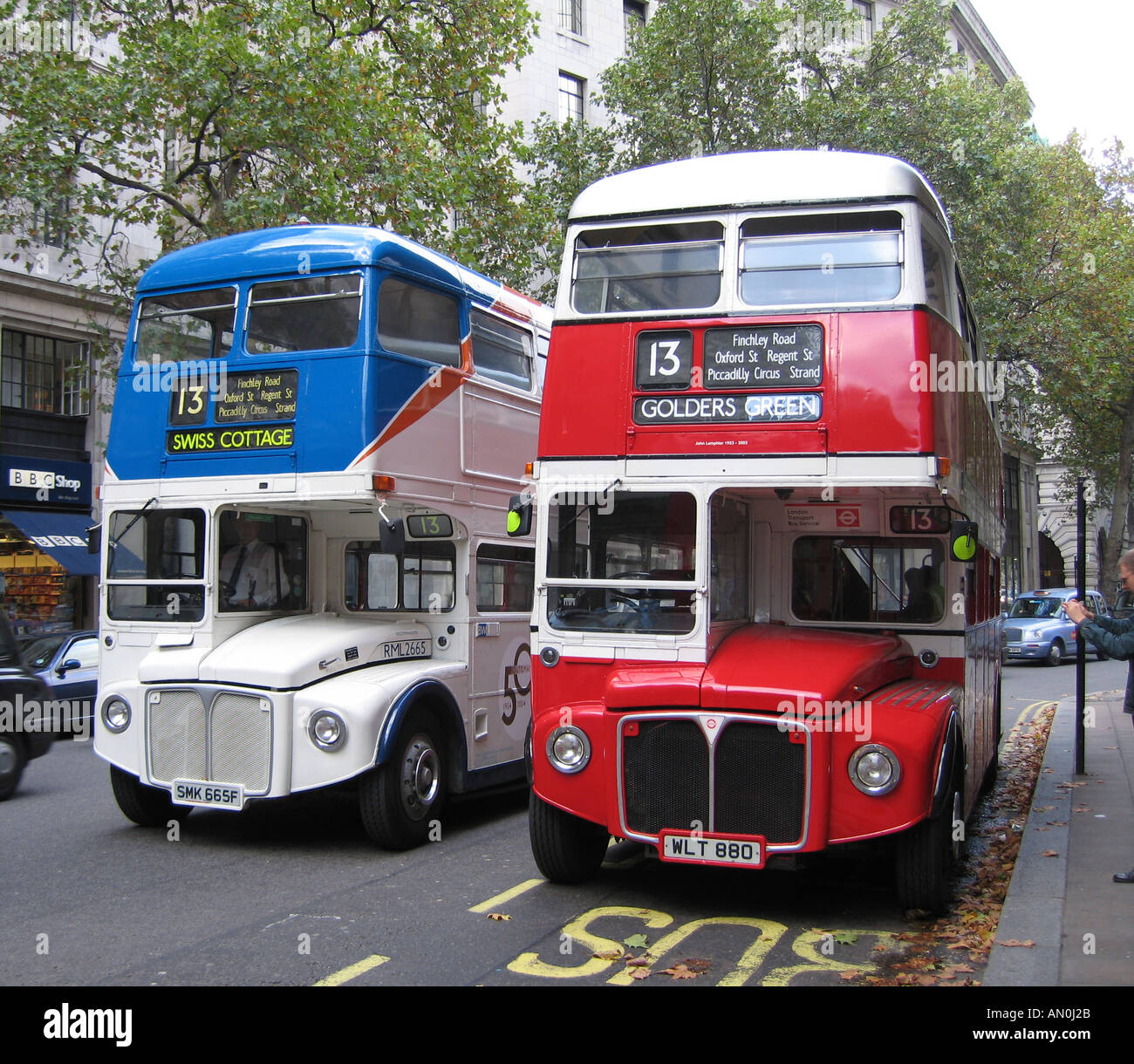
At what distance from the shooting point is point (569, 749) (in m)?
6.47

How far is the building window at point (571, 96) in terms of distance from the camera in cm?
3338

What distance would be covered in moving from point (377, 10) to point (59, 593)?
1207 cm

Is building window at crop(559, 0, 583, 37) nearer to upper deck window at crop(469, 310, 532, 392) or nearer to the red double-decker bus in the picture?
upper deck window at crop(469, 310, 532, 392)

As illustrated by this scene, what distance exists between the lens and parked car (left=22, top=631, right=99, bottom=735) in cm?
1520

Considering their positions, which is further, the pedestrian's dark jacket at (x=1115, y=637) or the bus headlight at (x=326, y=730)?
the bus headlight at (x=326, y=730)

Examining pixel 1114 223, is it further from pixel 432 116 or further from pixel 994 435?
pixel 994 435

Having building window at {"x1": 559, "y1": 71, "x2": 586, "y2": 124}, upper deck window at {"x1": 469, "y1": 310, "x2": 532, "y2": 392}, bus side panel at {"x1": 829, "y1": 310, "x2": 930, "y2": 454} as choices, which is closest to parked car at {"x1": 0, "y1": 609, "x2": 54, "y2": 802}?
upper deck window at {"x1": 469, "y1": 310, "x2": 532, "y2": 392}

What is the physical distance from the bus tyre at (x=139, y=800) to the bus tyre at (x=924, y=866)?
536 centimetres

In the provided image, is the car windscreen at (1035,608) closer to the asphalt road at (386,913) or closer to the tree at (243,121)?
the tree at (243,121)

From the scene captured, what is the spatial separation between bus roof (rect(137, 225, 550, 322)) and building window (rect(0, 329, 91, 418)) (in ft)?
42.9

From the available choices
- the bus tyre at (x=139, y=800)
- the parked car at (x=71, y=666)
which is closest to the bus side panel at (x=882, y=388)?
the bus tyre at (x=139, y=800)
